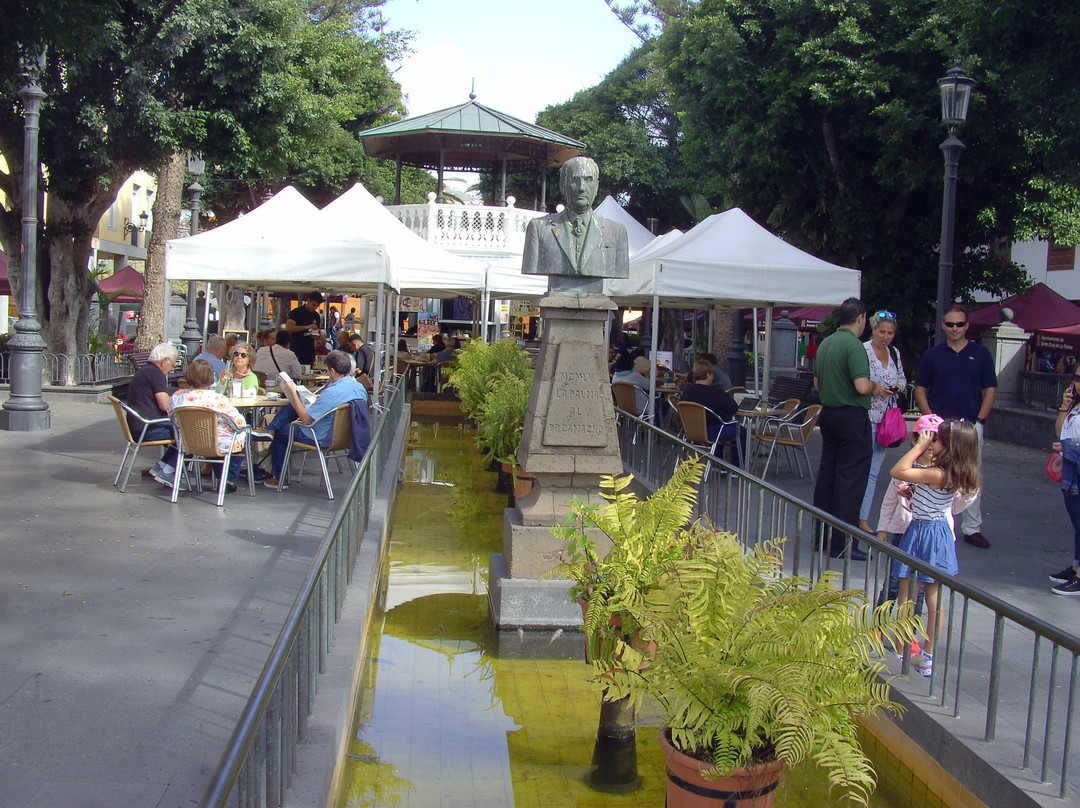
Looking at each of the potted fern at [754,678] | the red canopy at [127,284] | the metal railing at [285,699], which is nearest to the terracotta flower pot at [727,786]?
the potted fern at [754,678]

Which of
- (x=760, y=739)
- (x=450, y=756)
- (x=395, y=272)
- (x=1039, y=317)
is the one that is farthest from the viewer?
(x=1039, y=317)

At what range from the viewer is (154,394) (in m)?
9.21

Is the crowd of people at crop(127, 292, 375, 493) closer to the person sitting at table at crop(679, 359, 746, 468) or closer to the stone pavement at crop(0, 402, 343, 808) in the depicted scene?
the stone pavement at crop(0, 402, 343, 808)

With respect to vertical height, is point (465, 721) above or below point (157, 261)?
below

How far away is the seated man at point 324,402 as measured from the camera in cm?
915

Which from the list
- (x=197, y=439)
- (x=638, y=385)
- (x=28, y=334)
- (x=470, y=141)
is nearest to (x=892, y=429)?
(x=197, y=439)

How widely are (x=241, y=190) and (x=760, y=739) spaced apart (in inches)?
1382

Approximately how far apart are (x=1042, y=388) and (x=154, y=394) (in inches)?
568

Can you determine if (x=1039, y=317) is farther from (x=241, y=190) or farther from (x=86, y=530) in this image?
(x=241, y=190)

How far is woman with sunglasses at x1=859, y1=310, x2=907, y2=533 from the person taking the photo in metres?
7.58

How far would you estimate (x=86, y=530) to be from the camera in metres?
7.48

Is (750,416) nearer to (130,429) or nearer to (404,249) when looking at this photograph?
(404,249)

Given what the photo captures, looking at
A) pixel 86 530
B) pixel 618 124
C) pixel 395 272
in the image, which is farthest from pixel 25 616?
pixel 618 124

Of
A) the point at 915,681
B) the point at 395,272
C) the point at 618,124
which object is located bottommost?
the point at 915,681
